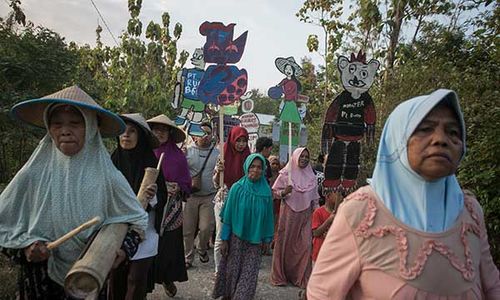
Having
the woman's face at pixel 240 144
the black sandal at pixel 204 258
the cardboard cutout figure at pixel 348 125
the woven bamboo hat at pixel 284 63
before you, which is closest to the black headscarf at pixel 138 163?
the cardboard cutout figure at pixel 348 125

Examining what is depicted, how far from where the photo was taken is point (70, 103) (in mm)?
2314

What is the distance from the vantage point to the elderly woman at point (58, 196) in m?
2.29

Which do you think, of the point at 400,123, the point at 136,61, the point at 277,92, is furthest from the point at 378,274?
the point at 136,61

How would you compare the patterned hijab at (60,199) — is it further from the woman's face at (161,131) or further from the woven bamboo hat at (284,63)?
the woven bamboo hat at (284,63)

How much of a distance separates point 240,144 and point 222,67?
103 centimetres

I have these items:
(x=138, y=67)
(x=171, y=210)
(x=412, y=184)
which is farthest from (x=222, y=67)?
(x=138, y=67)

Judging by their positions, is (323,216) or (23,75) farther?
(23,75)

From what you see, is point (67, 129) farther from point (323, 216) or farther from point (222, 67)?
point (222, 67)

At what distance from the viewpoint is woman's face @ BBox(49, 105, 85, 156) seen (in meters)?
2.33

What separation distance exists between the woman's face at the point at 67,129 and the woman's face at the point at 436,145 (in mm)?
1623

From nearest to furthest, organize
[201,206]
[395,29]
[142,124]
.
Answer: [142,124] → [201,206] → [395,29]

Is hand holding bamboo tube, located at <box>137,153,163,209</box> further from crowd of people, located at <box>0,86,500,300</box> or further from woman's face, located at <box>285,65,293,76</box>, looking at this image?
woman's face, located at <box>285,65,293,76</box>

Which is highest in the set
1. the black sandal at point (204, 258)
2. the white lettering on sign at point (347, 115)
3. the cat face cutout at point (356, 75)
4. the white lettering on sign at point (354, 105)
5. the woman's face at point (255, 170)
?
the cat face cutout at point (356, 75)

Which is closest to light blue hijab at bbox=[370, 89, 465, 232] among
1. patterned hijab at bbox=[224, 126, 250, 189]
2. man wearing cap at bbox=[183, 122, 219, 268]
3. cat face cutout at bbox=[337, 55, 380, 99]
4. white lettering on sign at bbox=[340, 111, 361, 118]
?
white lettering on sign at bbox=[340, 111, 361, 118]
